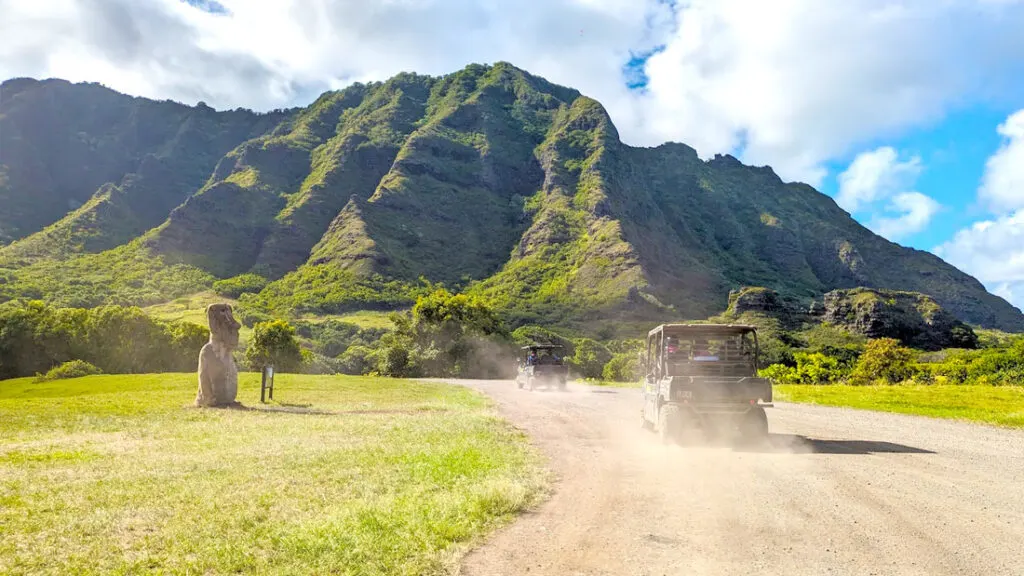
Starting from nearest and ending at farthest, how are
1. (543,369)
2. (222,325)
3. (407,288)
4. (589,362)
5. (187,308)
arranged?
(222,325), (543,369), (589,362), (187,308), (407,288)

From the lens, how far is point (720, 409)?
13.4 m

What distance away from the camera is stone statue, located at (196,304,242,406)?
74.9 ft

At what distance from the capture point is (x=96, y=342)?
59.8 metres

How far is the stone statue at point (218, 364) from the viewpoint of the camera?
22844 mm

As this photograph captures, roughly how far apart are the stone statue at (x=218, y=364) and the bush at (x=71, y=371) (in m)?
38.3

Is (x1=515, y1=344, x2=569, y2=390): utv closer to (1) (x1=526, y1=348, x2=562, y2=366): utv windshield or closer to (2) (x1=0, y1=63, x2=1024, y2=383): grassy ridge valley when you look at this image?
(1) (x1=526, y1=348, x2=562, y2=366): utv windshield

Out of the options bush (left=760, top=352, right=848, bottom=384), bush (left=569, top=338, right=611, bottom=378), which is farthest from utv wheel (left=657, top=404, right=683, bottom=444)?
bush (left=569, top=338, right=611, bottom=378)

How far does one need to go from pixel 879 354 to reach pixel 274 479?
4853 centimetres

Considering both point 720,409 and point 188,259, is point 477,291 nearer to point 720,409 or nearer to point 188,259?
point 188,259

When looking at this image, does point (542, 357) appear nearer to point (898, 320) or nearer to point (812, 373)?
point (812, 373)

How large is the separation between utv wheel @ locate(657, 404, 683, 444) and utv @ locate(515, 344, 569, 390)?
25.2m

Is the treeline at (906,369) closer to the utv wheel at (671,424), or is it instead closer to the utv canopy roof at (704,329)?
the utv canopy roof at (704,329)

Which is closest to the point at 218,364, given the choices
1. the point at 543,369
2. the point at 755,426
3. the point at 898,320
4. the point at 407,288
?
the point at 755,426

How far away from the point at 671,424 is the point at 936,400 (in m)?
18.9
